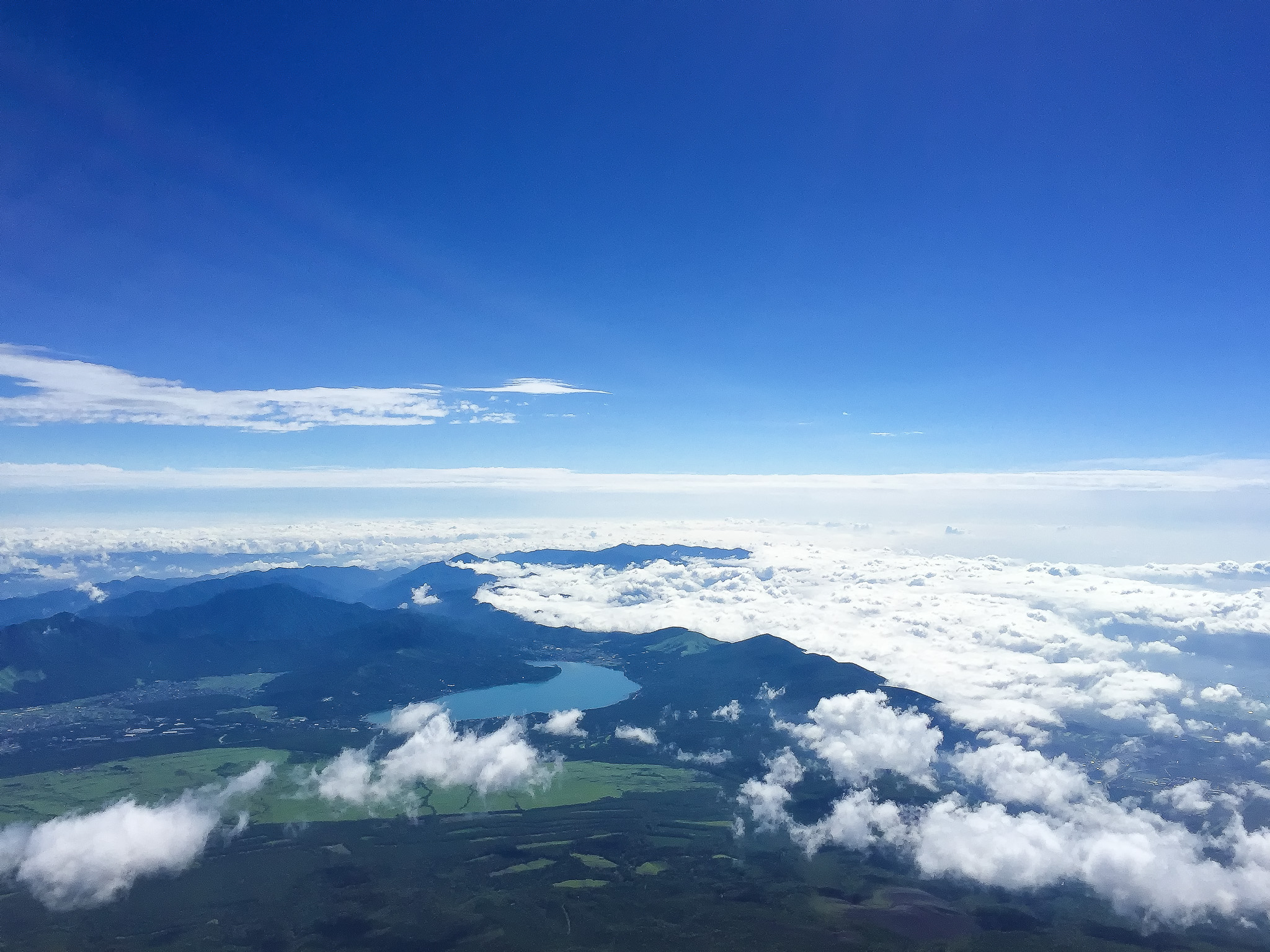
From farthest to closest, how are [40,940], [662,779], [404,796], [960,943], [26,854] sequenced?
[662,779] < [404,796] < [26,854] < [960,943] < [40,940]

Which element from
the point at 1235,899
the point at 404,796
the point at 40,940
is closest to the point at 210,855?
the point at 40,940

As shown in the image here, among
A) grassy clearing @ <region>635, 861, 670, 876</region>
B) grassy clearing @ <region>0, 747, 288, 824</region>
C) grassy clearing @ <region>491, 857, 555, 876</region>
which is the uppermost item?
grassy clearing @ <region>0, 747, 288, 824</region>

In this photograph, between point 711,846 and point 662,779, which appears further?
point 662,779

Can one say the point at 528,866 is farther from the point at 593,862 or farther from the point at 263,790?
the point at 263,790

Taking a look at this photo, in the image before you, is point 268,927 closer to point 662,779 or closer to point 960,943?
point 662,779

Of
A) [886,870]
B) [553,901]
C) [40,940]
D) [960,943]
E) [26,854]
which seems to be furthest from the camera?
[886,870]

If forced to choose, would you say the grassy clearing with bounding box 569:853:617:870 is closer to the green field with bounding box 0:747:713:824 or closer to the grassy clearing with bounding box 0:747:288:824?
the green field with bounding box 0:747:713:824

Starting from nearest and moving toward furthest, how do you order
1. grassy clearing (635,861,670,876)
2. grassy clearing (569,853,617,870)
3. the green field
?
grassy clearing (635,861,670,876) → grassy clearing (569,853,617,870) → the green field

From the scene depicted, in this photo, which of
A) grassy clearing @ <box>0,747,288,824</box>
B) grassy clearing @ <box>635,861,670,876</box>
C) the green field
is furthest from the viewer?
the green field

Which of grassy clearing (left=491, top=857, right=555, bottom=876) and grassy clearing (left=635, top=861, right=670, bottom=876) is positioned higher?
grassy clearing (left=491, top=857, right=555, bottom=876)

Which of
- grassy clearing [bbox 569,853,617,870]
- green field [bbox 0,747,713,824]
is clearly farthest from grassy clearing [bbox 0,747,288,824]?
grassy clearing [bbox 569,853,617,870]
